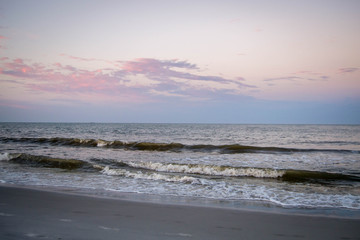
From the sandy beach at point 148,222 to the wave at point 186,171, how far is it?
479cm

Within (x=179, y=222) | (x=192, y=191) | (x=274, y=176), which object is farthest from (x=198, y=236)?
(x=274, y=176)

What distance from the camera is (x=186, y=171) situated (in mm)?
14125

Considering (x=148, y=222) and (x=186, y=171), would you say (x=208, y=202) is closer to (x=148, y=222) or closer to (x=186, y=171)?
(x=148, y=222)

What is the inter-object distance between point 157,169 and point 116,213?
873cm

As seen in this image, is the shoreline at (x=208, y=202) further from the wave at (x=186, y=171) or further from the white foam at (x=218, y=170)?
the white foam at (x=218, y=170)

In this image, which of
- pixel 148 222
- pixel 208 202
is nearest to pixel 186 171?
pixel 208 202

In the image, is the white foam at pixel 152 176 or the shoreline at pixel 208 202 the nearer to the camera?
the shoreline at pixel 208 202

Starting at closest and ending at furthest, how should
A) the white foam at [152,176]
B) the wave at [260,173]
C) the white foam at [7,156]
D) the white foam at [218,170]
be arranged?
the white foam at [152,176]
the wave at [260,173]
the white foam at [218,170]
the white foam at [7,156]

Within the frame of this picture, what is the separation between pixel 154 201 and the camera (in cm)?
757

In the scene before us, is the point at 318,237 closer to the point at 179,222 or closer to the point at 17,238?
the point at 179,222

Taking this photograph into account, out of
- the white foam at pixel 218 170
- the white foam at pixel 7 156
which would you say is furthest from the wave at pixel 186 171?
the white foam at pixel 7 156

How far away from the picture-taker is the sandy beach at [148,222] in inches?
185

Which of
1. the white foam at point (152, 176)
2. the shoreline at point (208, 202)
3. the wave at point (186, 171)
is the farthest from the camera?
the wave at point (186, 171)

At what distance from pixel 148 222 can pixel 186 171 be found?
8.77 meters
